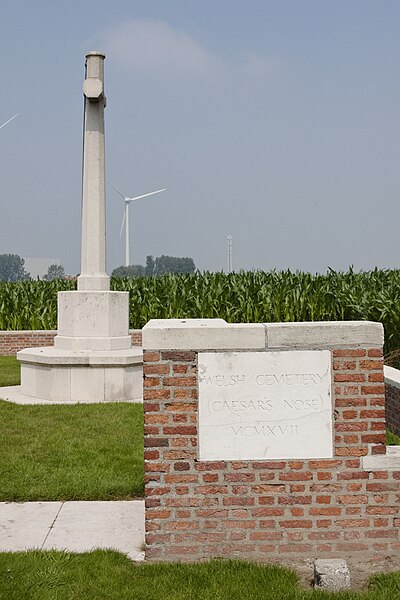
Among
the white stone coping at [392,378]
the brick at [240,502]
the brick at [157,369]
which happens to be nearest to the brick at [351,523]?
the brick at [240,502]

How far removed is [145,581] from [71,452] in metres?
3.36

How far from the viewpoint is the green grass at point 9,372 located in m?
13.6

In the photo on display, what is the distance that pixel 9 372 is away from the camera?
15.1 m

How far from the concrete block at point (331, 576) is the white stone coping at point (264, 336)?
135 cm

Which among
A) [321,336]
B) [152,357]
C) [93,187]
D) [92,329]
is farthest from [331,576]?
[93,187]

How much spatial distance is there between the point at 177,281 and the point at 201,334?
17222mm

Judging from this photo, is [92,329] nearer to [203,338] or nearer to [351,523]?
[203,338]

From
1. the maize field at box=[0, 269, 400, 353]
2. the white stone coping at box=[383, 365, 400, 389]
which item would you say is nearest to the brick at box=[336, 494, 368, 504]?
the white stone coping at box=[383, 365, 400, 389]

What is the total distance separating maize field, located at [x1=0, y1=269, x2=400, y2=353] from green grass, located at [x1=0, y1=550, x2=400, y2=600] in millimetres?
14264

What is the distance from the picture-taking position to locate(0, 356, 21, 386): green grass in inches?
536

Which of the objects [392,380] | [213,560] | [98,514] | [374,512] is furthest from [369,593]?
[392,380]

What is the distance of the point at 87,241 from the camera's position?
37.6ft

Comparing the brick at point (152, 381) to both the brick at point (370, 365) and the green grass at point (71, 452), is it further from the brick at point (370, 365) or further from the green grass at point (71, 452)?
the green grass at point (71, 452)

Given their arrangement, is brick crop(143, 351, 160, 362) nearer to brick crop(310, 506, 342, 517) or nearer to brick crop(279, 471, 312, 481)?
brick crop(279, 471, 312, 481)
